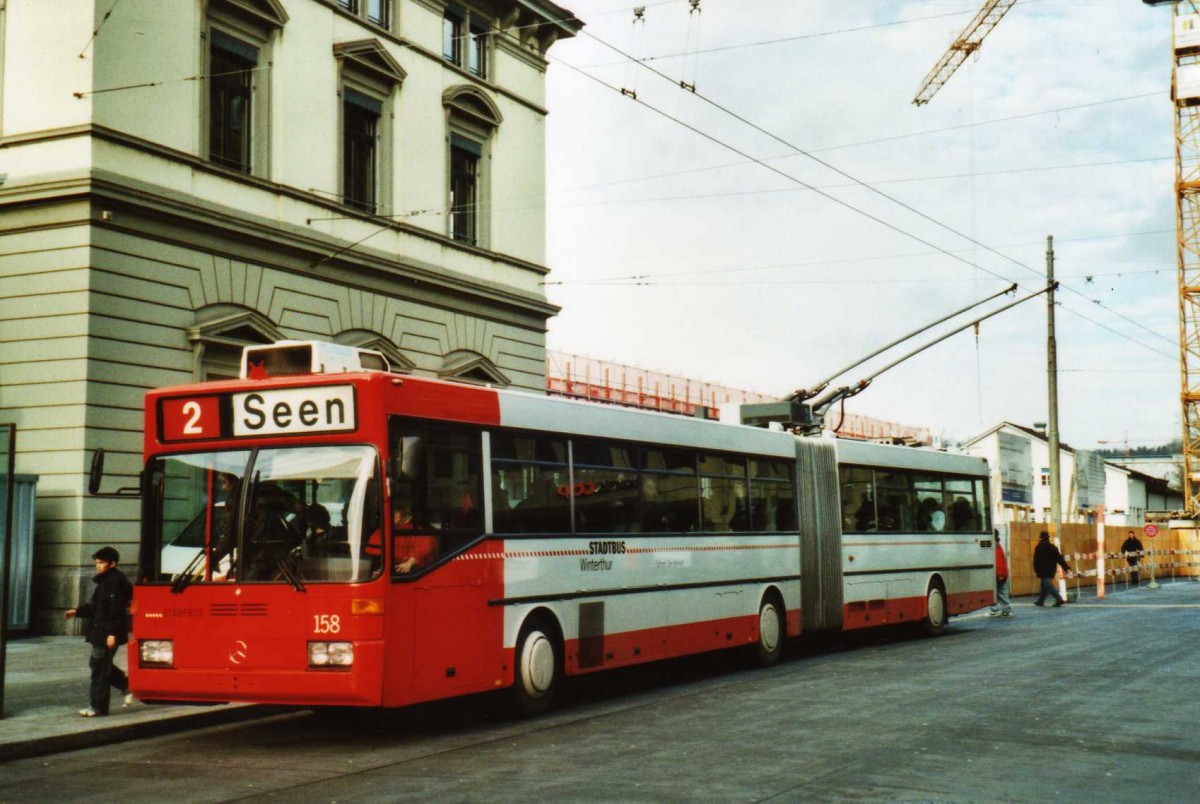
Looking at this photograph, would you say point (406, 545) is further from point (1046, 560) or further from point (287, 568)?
point (1046, 560)

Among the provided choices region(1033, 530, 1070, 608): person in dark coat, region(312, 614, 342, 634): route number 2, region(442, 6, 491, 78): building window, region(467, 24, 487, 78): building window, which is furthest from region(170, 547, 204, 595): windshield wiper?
region(1033, 530, 1070, 608): person in dark coat

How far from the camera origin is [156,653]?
10609mm

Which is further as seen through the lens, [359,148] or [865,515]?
[359,148]

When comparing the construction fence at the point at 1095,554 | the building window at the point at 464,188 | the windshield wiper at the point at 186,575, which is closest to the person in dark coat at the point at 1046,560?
the construction fence at the point at 1095,554

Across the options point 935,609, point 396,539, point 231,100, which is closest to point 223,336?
point 231,100

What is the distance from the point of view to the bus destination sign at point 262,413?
10430 mm

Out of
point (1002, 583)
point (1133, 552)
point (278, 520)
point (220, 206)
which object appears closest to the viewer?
point (278, 520)

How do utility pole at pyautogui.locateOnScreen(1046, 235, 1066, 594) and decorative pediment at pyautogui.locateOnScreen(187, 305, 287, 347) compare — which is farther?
utility pole at pyautogui.locateOnScreen(1046, 235, 1066, 594)

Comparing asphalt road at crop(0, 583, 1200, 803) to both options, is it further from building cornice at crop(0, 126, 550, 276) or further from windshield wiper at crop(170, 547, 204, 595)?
building cornice at crop(0, 126, 550, 276)

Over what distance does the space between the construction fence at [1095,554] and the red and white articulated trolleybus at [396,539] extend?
23.5 m

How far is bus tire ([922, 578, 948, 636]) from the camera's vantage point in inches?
864

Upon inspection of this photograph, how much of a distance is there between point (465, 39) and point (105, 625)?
1739 cm

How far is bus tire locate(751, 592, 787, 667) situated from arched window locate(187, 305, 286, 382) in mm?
8691

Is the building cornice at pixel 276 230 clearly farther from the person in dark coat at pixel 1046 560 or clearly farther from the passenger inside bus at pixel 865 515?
the person in dark coat at pixel 1046 560
